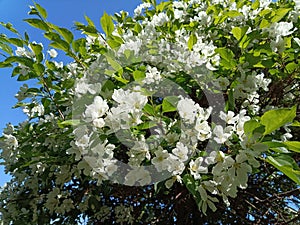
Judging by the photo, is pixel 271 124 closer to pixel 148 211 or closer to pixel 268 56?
pixel 268 56

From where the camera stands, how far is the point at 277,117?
803 millimetres

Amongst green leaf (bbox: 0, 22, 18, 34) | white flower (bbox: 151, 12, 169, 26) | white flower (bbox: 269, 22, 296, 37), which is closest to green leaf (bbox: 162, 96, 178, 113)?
A: white flower (bbox: 269, 22, 296, 37)

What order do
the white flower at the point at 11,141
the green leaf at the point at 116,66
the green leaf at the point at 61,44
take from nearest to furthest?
the green leaf at the point at 116,66, the green leaf at the point at 61,44, the white flower at the point at 11,141

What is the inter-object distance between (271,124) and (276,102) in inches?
32.6

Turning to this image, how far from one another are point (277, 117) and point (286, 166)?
121mm

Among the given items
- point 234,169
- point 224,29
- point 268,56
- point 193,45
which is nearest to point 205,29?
point 224,29

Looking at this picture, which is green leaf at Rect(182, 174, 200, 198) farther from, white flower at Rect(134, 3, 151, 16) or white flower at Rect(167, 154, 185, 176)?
white flower at Rect(134, 3, 151, 16)

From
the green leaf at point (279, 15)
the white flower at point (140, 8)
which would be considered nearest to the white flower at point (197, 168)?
the green leaf at point (279, 15)

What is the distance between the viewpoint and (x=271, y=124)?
2.68ft

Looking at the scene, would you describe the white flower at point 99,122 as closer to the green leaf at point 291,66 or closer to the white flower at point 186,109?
the white flower at point 186,109

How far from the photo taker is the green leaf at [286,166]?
0.80 metres

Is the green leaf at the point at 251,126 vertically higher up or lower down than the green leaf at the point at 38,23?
lower down

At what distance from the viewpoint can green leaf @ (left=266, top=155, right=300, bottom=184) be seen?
2.63 feet

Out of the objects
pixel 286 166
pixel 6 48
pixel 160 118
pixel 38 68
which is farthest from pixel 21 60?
pixel 286 166
